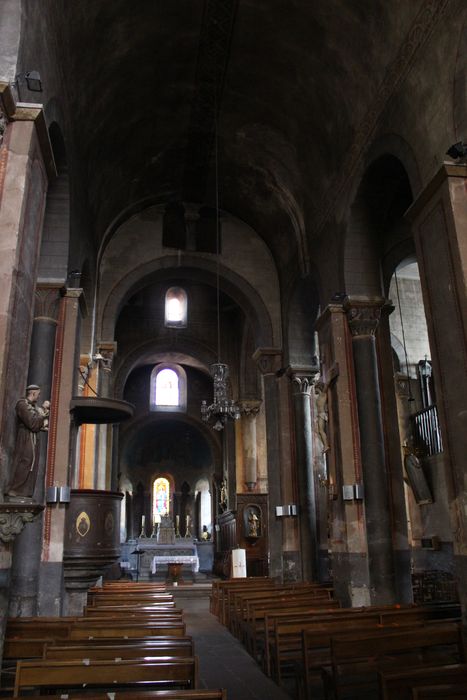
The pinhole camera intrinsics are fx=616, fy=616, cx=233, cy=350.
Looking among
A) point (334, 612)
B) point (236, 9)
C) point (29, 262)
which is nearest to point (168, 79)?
point (236, 9)

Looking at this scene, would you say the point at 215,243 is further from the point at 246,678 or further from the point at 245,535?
the point at 246,678

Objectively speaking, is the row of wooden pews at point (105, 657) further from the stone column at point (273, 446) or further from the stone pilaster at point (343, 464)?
the stone column at point (273, 446)

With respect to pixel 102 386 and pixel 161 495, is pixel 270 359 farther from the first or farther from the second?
pixel 161 495

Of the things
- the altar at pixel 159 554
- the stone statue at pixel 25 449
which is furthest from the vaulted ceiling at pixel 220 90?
the altar at pixel 159 554

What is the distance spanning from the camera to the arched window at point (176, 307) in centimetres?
2534

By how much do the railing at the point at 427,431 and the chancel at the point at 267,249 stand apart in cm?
7

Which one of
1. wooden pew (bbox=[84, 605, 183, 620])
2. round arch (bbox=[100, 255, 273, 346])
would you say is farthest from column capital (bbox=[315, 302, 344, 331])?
wooden pew (bbox=[84, 605, 183, 620])

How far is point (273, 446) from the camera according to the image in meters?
15.9

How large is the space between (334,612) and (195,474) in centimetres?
2495

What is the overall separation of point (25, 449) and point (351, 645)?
3.59 meters

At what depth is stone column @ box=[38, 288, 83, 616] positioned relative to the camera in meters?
9.78

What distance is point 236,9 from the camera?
431 inches

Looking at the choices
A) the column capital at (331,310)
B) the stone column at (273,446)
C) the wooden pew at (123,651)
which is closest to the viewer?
the wooden pew at (123,651)

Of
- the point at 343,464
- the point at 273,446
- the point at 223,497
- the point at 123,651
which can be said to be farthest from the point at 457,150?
the point at 223,497
